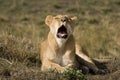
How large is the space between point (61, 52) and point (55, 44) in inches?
6.5

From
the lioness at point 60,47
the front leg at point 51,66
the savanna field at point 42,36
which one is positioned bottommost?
the savanna field at point 42,36

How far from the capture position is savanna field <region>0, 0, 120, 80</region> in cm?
795

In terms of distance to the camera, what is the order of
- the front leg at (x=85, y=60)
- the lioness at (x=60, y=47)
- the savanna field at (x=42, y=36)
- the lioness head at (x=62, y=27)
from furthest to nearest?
the front leg at (x=85, y=60) < the lioness at (x=60, y=47) < the lioness head at (x=62, y=27) < the savanna field at (x=42, y=36)

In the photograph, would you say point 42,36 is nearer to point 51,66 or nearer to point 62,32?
point 51,66

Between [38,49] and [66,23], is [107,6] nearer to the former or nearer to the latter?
[38,49]

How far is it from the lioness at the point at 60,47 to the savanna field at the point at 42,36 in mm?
286

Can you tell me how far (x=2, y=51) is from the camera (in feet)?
30.2

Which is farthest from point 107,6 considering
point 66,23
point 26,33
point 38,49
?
point 66,23

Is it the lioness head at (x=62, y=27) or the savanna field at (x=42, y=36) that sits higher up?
the lioness head at (x=62, y=27)

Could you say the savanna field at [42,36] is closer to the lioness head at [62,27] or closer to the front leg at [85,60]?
the front leg at [85,60]

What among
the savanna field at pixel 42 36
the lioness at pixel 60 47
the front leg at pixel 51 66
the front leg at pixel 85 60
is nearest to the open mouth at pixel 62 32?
the lioness at pixel 60 47

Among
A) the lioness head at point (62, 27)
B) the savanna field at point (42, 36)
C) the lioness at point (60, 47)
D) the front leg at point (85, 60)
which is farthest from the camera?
the front leg at point (85, 60)

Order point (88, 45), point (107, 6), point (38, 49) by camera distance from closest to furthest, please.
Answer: point (38, 49), point (88, 45), point (107, 6)

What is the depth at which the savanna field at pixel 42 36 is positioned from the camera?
795 centimetres
